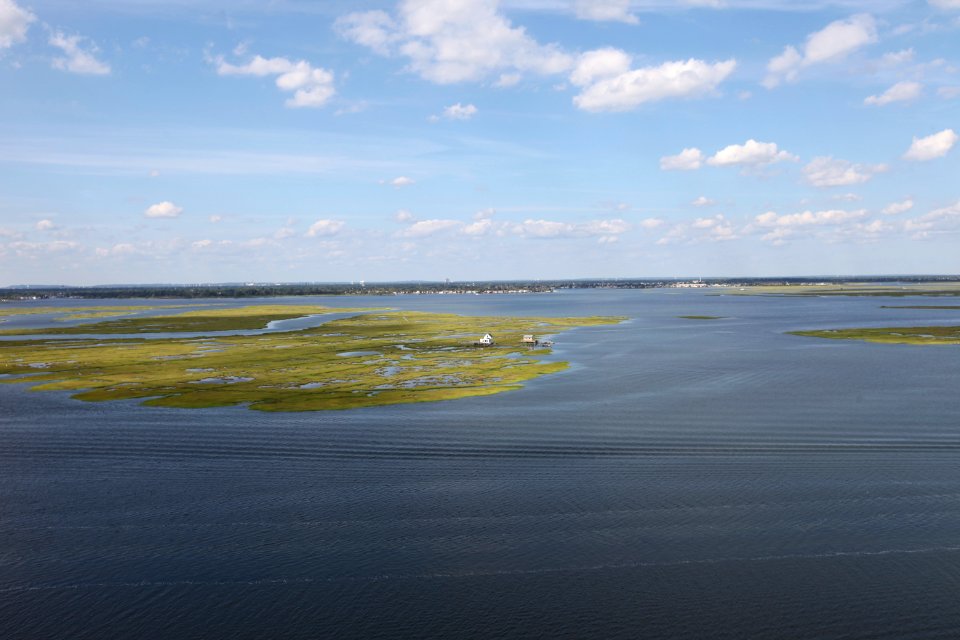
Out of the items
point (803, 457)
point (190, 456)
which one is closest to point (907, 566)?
point (803, 457)

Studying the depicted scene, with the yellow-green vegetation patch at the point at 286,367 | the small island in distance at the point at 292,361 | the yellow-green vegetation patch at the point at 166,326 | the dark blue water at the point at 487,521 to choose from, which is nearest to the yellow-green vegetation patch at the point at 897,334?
the small island in distance at the point at 292,361

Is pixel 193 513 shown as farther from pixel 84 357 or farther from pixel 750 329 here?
pixel 750 329

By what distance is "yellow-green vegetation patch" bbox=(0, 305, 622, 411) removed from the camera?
141 ft

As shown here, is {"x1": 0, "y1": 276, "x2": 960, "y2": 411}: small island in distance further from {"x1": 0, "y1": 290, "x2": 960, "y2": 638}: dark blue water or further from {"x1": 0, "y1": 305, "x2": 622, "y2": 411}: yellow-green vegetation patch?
{"x1": 0, "y1": 290, "x2": 960, "y2": 638}: dark blue water

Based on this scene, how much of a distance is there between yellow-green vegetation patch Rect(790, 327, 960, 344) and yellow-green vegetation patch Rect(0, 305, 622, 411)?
31.1 meters

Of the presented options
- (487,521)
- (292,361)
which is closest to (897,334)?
(292,361)

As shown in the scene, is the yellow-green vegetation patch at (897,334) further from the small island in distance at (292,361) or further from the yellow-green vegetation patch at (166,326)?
the yellow-green vegetation patch at (166,326)

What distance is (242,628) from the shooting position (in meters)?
16.9

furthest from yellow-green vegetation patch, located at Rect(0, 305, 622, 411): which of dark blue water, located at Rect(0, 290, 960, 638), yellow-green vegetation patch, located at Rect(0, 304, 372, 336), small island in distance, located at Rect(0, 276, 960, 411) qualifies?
yellow-green vegetation patch, located at Rect(0, 304, 372, 336)

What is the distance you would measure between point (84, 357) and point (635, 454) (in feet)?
176

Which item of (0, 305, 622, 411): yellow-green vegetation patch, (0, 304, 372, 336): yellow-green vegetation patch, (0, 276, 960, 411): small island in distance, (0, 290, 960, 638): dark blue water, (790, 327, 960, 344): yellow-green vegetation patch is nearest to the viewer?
(0, 290, 960, 638): dark blue water

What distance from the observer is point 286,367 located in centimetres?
5550

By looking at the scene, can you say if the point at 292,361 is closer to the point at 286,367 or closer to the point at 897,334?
the point at 286,367

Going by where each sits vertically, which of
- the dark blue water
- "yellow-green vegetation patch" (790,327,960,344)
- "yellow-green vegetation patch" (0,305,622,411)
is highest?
"yellow-green vegetation patch" (790,327,960,344)
